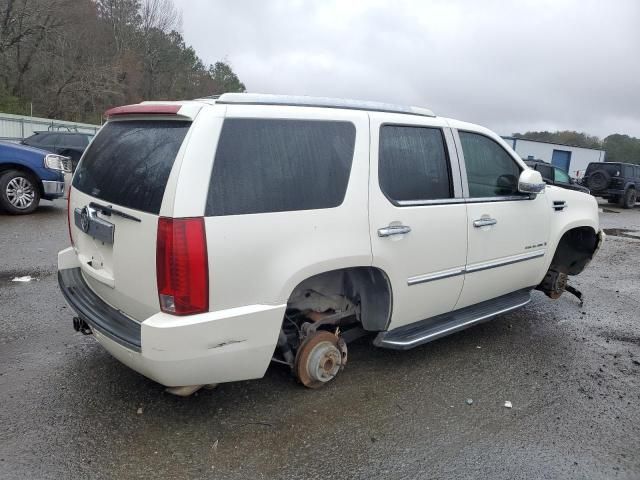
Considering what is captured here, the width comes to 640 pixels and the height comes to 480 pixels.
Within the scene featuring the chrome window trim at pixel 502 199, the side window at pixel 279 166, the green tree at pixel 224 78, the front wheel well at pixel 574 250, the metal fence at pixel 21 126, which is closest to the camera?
the side window at pixel 279 166

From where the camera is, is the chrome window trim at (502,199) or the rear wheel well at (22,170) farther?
the rear wheel well at (22,170)

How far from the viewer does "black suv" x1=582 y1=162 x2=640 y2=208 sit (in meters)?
20.0

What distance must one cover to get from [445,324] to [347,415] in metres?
1.13

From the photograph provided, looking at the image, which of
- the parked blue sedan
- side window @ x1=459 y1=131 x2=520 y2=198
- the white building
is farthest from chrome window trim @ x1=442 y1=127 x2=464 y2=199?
the white building

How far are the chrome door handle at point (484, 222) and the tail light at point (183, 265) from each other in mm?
2188

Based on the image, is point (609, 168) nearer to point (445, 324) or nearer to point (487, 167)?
point (487, 167)

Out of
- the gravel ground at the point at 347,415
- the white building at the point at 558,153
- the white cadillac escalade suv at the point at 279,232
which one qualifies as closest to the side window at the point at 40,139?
the gravel ground at the point at 347,415

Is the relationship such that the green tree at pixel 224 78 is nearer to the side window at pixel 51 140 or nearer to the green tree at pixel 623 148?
the green tree at pixel 623 148

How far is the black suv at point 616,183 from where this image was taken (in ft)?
65.8

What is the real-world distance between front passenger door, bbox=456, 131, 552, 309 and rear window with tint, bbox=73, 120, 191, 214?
7.26 feet

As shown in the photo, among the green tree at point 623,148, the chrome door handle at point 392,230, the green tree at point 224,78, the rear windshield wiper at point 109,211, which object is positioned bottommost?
the chrome door handle at point 392,230

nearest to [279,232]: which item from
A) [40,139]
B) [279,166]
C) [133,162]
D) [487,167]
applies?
[279,166]

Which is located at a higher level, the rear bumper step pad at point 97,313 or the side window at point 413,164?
the side window at point 413,164

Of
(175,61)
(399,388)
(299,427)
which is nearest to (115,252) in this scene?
(299,427)
